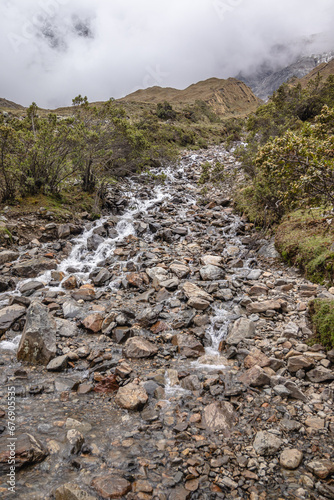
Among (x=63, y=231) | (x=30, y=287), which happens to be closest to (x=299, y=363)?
(x=30, y=287)

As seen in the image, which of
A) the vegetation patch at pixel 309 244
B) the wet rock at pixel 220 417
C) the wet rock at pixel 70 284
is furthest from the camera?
the wet rock at pixel 70 284

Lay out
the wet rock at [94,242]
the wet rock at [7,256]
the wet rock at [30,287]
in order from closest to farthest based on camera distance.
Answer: the wet rock at [30,287]
the wet rock at [7,256]
the wet rock at [94,242]

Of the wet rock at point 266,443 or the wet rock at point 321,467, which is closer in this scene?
the wet rock at point 321,467

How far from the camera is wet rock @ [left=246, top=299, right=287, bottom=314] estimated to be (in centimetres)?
740

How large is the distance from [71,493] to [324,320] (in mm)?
5438

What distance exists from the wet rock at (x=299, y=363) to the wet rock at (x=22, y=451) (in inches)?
177

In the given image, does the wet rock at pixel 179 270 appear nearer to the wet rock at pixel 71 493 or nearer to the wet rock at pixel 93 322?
the wet rock at pixel 93 322

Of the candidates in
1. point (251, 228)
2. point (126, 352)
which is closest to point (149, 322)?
point (126, 352)

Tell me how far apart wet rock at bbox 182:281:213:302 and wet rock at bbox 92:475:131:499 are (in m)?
5.45

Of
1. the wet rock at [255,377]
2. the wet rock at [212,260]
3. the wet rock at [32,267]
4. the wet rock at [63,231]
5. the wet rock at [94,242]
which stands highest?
the wet rock at [63,231]

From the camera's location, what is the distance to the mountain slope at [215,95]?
103 meters

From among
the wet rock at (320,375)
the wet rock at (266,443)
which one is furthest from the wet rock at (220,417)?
the wet rock at (320,375)

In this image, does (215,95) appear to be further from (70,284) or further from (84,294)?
(84,294)

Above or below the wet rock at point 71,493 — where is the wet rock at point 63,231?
above
